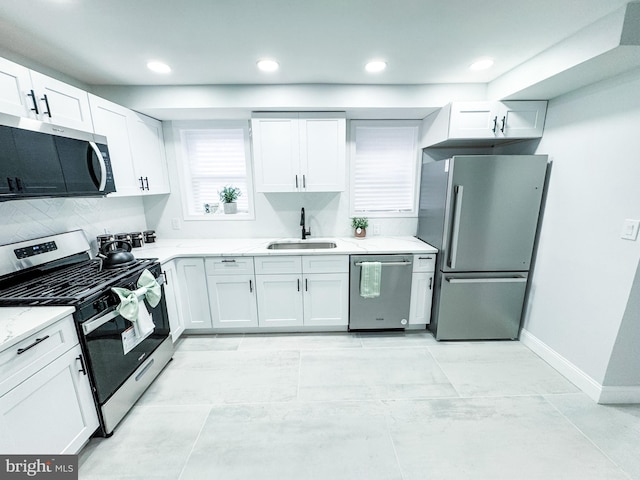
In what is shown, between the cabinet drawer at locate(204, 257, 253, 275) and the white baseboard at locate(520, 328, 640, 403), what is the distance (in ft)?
8.90

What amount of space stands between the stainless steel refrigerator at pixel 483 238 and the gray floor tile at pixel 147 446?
2.20 metres

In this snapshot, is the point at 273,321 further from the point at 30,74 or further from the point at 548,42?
the point at 548,42

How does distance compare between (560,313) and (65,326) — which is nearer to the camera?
(65,326)

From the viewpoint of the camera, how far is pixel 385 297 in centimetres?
252

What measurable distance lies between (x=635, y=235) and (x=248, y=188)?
3.15m

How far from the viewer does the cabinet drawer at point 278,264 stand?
96.3 inches

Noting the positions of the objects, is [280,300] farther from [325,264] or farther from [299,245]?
[299,245]

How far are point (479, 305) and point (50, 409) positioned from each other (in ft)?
10.0

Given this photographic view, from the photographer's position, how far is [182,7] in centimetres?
132

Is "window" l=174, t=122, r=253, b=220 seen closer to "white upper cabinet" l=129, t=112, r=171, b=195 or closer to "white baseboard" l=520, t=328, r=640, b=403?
"white upper cabinet" l=129, t=112, r=171, b=195

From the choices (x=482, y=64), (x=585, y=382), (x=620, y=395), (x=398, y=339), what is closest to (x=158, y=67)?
(x=482, y=64)

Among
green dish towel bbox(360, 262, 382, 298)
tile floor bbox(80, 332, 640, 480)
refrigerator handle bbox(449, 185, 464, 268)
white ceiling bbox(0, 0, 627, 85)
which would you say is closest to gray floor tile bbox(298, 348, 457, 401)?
tile floor bbox(80, 332, 640, 480)

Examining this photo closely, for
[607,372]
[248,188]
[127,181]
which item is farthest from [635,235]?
[127,181]

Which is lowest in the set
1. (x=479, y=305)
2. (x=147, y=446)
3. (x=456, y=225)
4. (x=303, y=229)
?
(x=147, y=446)
